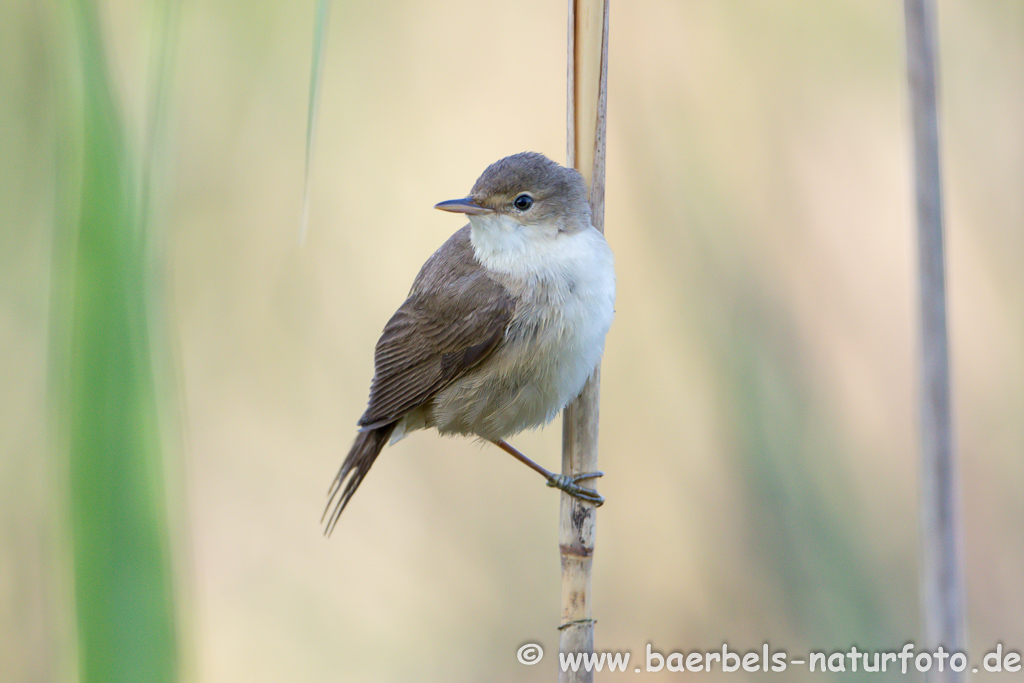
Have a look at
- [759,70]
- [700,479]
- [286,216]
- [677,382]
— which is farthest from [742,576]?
[286,216]

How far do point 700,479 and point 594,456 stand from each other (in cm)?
103

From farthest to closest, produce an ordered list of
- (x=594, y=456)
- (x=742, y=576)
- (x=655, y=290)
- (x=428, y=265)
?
1. (x=655, y=290)
2. (x=742, y=576)
3. (x=428, y=265)
4. (x=594, y=456)

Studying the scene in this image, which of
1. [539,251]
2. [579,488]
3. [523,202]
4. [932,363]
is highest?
[523,202]

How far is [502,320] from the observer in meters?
2.30

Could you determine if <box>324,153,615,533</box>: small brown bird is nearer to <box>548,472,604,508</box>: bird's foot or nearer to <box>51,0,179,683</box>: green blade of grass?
<box>548,472,604,508</box>: bird's foot

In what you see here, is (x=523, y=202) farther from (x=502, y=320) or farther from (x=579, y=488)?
(x=579, y=488)

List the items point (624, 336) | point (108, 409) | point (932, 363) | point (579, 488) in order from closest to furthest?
1. point (108, 409)
2. point (932, 363)
3. point (579, 488)
4. point (624, 336)

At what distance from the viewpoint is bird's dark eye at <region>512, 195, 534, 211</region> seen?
7.80 feet

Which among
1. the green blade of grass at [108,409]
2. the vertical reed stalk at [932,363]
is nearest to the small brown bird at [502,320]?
the vertical reed stalk at [932,363]

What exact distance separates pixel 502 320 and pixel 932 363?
3.63 ft

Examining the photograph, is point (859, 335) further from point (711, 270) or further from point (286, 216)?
point (286, 216)

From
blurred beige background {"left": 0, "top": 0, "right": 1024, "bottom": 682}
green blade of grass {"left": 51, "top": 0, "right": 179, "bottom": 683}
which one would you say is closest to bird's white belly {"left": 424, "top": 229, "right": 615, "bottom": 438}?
blurred beige background {"left": 0, "top": 0, "right": 1024, "bottom": 682}

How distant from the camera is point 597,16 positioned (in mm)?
1833

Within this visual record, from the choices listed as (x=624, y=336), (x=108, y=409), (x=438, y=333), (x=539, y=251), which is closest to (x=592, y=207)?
(x=539, y=251)
